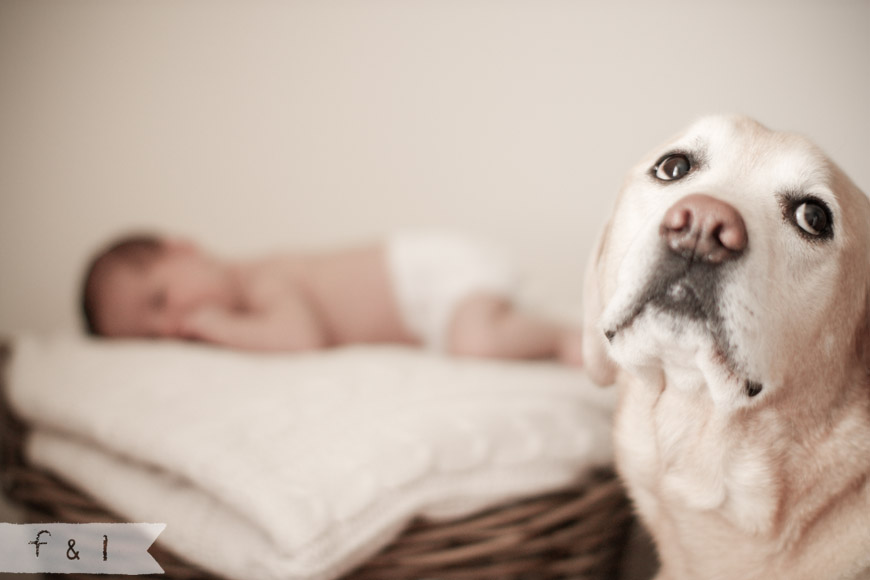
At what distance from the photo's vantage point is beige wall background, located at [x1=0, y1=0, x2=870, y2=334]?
201 centimetres

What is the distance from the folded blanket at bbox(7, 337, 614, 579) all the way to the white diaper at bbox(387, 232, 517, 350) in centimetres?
49

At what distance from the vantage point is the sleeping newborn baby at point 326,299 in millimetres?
1749

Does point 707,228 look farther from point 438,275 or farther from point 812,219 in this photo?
point 438,275

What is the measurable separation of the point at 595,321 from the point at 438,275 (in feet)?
3.23

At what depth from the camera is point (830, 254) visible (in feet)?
2.85

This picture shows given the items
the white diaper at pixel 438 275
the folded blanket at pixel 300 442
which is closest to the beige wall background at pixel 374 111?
the white diaper at pixel 438 275

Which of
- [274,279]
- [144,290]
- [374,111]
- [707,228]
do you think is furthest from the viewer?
[374,111]

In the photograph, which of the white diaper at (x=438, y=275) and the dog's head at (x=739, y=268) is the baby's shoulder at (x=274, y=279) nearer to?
the white diaper at (x=438, y=275)

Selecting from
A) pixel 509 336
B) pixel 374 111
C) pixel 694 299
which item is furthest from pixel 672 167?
pixel 374 111

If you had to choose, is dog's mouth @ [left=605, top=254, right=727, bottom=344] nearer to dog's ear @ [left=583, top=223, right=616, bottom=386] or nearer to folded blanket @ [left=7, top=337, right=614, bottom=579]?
dog's ear @ [left=583, top=223, right=616, bottom=386]

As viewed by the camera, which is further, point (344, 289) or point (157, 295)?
point (344, 289)

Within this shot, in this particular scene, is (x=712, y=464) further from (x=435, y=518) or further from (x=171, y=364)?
(x=171, y=364)

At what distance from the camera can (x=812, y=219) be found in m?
0.87

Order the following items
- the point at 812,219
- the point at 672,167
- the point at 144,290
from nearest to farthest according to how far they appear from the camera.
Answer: the point at 812,219, the point at 672,167, the point at 144,290
